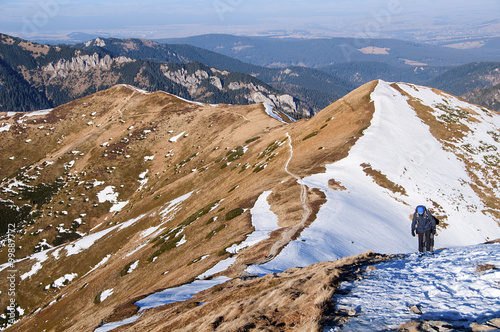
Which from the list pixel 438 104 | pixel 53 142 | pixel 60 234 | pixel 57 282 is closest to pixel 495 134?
pixel 438 104

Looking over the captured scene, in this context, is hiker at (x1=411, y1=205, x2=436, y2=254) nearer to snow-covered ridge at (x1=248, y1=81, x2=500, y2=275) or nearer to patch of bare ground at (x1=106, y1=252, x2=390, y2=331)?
patch of bare ground at (x1=106, y1=252, x2=390, y2=331)

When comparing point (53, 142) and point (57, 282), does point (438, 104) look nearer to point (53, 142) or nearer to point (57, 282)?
point (57, 282)

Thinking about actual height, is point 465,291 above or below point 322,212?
above

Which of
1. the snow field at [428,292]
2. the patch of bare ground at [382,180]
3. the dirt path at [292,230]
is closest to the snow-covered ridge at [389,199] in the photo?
the patch of bare ground at [382,180]

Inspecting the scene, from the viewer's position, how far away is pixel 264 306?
610 inches

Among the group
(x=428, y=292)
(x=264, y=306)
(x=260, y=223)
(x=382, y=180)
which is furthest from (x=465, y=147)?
(x=264, y=306)

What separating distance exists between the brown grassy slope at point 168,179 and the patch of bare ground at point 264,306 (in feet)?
18.6

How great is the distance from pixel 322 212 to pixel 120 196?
95.4m

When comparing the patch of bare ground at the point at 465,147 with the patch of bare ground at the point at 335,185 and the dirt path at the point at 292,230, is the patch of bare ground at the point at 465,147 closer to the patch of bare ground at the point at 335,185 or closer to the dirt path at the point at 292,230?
the patch of bare ground at the point at 335,185

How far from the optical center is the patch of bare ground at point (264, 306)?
1333 cm

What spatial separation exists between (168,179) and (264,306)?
9431 centimetres

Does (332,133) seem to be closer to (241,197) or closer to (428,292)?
(241,197)

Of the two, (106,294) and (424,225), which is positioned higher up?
(424,225)

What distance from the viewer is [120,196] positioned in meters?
113
